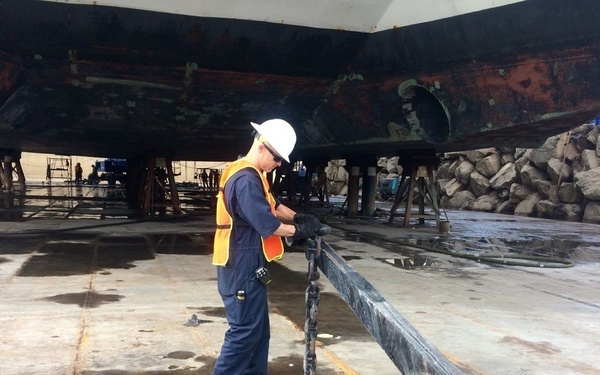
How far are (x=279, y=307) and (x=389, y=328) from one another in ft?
9.81

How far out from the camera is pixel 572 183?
17.2 meters

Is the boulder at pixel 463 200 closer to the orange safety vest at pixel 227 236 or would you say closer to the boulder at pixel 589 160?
the boulder at pixel 589 160

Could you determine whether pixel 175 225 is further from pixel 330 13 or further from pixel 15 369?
pixel 15 369

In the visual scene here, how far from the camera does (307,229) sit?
2893mm

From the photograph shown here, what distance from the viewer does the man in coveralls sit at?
2841 mm

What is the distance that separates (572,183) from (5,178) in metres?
21.0

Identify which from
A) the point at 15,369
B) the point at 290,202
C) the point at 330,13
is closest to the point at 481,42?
the point at 330,13

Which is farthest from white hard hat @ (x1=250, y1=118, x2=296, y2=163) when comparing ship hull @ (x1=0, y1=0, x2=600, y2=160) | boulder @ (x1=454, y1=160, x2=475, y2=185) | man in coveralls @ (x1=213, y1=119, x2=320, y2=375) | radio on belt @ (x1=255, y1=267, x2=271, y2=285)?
boulder @ (x1=454, y1=160, x2=475, y2=185)

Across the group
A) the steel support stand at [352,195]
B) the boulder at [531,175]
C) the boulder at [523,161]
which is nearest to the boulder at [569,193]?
the boulder at [531,175]

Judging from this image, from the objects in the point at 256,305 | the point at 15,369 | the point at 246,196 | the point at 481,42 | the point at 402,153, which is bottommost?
the point at 15,369

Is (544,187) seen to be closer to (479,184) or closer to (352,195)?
(479,184)

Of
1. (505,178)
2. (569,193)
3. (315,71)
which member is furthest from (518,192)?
(315,71)

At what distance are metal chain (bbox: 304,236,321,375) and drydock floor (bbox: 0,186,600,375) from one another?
0.60 metres

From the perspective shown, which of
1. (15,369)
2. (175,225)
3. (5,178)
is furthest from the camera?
(5,178)
